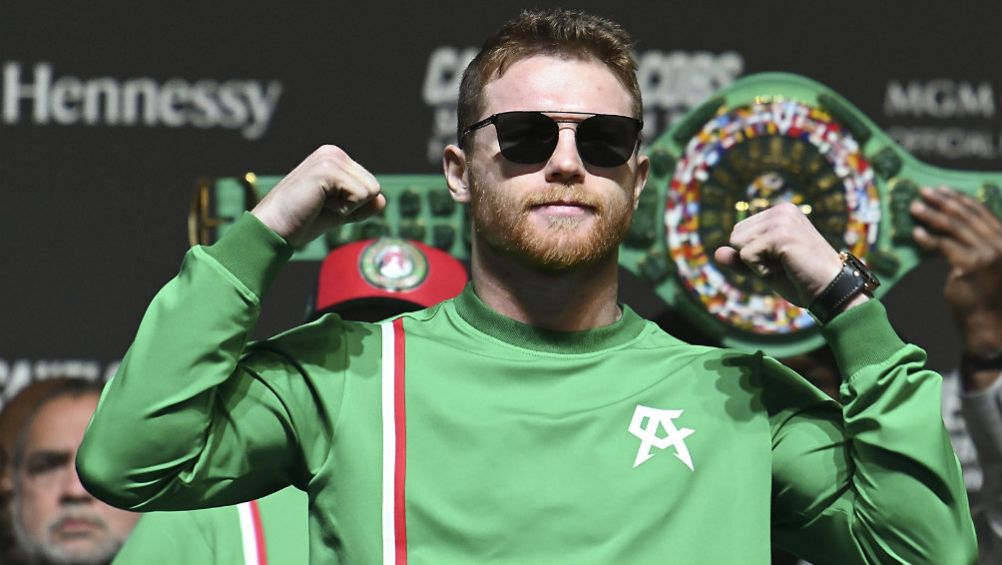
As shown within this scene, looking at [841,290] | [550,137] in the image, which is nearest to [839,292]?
[841,290]

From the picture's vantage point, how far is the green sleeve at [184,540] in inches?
106

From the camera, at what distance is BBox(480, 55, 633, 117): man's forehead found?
6.51 feet

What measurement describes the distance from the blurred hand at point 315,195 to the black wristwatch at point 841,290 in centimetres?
55

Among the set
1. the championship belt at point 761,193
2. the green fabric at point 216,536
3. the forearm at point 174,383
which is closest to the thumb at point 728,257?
the forearm at point 174,383

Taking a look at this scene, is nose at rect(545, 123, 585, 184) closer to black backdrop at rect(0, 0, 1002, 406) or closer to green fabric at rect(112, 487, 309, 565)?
green fabric at rect(112, 487, 309, 565)

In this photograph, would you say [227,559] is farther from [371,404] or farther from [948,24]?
[948,24]

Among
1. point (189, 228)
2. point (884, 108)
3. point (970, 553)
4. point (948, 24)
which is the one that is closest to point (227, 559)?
point (189, 228)

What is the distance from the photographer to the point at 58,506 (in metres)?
3.29

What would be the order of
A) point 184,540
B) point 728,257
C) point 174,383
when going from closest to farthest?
1. point 174,383
2. point 728,257
3. point 184,540

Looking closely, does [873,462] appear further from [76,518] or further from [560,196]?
[76,518]

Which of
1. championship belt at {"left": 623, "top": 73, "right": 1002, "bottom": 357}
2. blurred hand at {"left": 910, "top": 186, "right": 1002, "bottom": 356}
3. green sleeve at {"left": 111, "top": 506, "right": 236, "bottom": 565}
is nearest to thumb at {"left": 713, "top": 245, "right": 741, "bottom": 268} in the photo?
green sleeve at {"left": 111, "top": 506, "right": 236, "bottom": 565}

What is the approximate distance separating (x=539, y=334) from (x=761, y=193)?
Answer: 134 cm

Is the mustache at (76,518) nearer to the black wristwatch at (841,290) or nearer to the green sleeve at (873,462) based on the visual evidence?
the green sleeve at (873,462)

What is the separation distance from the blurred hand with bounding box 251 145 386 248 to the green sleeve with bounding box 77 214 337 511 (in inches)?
1.0
